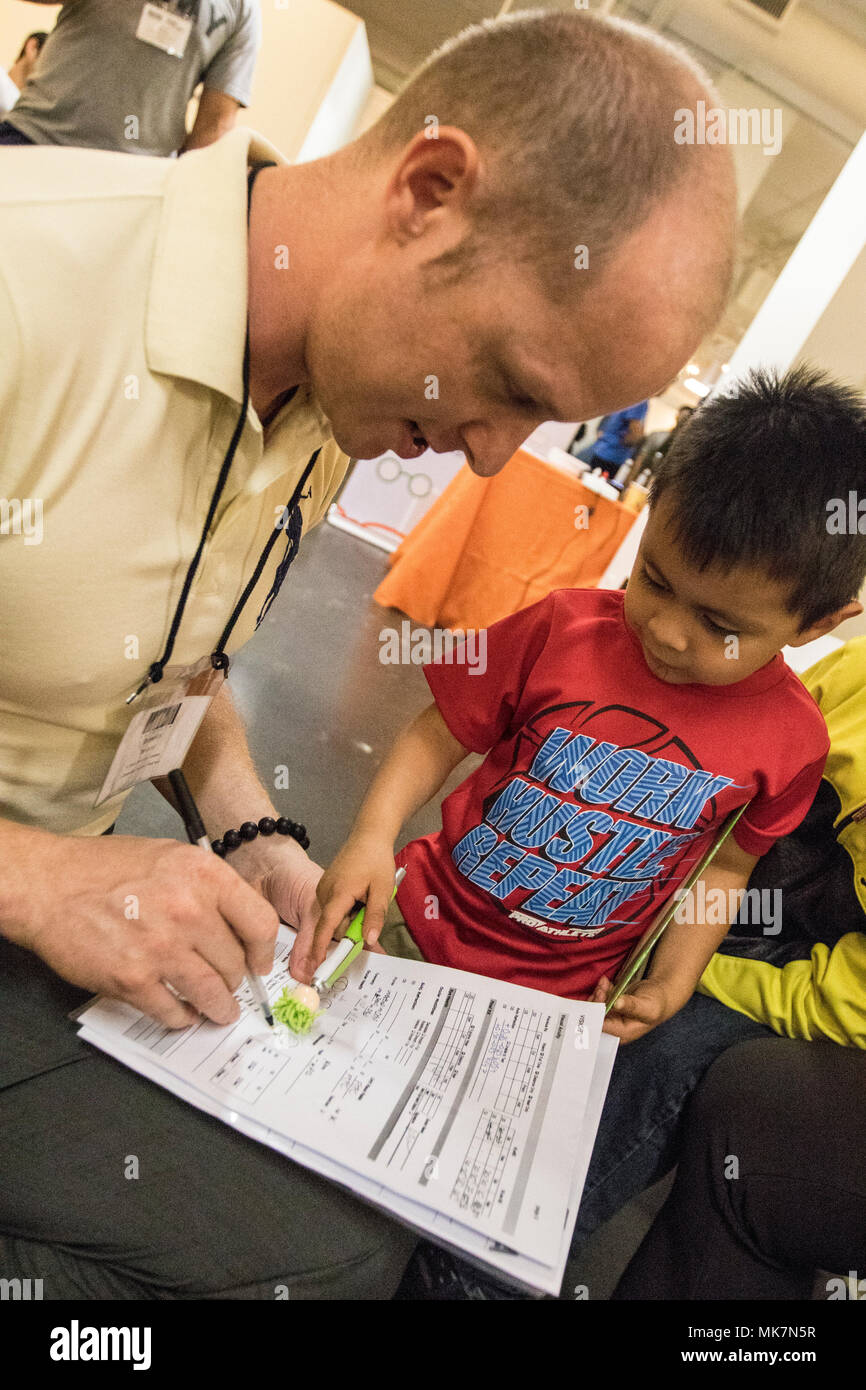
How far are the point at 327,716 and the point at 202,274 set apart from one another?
1640mm

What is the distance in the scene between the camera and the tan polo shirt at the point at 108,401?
1.69ft

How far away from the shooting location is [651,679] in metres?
0.91

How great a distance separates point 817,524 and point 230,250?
589 millimetres

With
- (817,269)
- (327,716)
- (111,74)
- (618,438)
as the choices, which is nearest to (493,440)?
(327,716)

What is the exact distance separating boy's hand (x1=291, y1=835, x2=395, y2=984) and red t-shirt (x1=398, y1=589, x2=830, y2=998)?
175 millimetres

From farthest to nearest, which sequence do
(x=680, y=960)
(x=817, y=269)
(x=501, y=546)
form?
(x=501, y=546) → (x=817, y=269) → (x=680, y=960)

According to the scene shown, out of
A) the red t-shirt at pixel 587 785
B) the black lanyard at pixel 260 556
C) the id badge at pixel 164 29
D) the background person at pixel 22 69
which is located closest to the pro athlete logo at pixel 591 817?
the red t-shirt at pixel 587 785

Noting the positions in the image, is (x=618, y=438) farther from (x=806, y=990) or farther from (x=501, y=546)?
(x=806, y=990)

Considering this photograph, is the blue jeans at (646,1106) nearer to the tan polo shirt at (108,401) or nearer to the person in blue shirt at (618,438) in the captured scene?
the tan polo shirt at (108,401)

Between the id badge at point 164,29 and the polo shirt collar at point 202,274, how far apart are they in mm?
1518

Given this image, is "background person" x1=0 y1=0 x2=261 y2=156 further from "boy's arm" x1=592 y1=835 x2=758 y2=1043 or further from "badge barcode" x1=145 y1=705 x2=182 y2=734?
"boy's arm" x1=592 y1=835 x2=758 y2=1043

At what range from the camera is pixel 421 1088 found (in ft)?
2.02
